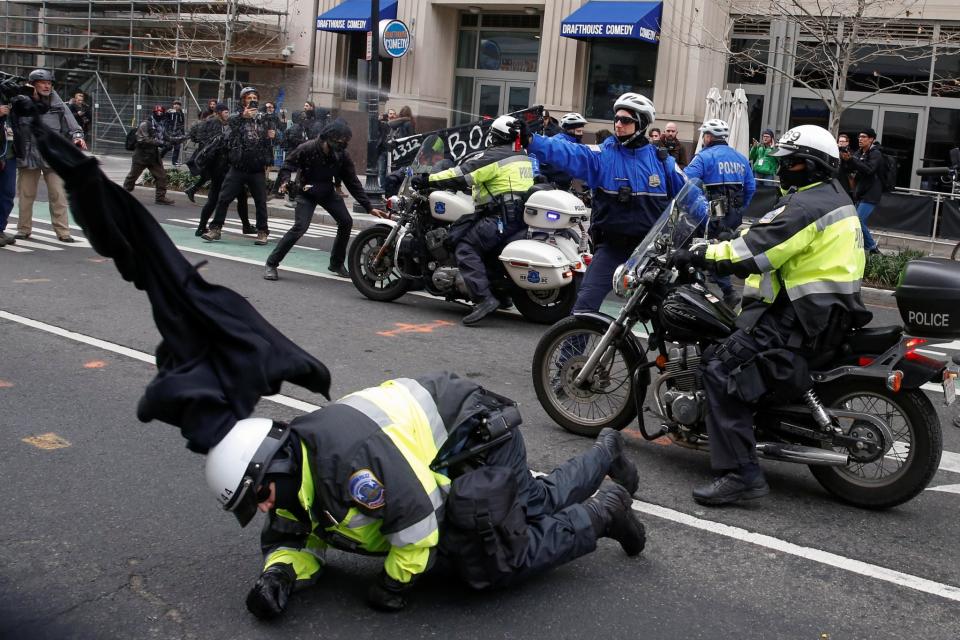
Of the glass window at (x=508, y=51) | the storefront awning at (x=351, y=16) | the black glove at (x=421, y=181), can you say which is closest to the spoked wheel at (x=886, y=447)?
the black glove at (x=421, y=181)

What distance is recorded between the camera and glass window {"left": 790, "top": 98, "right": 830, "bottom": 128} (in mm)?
22297

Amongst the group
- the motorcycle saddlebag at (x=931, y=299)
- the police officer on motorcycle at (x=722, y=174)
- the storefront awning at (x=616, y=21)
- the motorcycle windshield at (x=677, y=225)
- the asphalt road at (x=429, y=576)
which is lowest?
the asphalt road at (x=429, y=576)

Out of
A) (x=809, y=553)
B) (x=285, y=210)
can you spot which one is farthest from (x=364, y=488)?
(x=285, y=210)

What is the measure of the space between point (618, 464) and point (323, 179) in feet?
25.0

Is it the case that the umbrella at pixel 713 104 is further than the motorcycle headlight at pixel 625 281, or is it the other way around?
the umbrella at pixel 713 104

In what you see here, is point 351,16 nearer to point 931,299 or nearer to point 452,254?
point 452,254

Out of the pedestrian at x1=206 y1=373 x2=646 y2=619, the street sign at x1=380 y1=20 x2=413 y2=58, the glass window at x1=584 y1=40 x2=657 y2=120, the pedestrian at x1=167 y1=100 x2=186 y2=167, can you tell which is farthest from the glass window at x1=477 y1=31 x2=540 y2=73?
the pedestrian at x1=206 y1=373 x2=646 y2=619

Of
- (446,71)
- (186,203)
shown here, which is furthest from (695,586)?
(446,71)

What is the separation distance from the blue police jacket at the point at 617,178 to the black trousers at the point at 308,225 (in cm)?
456

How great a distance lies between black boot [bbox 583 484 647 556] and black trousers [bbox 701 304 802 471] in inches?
34.5

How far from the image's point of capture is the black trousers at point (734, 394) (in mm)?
5172

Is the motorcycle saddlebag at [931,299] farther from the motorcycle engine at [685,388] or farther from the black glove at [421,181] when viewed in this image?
the black glove at [421,181]

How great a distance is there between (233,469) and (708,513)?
249 cm

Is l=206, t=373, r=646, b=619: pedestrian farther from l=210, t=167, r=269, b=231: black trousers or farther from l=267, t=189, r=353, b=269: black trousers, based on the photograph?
l=210, t=167, r=269, b=231: black trousers
